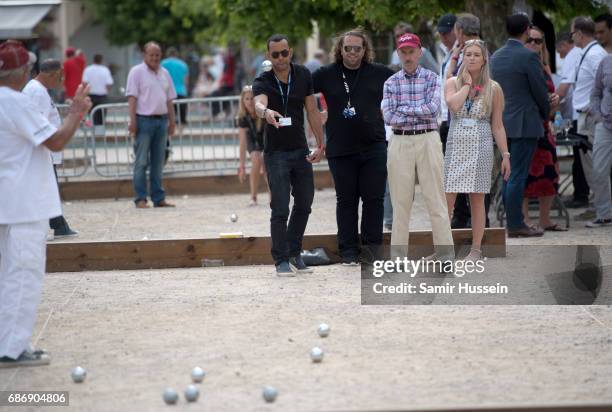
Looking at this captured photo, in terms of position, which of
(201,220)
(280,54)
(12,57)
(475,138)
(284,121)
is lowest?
(201,220)

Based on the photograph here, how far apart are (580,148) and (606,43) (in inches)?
50.7

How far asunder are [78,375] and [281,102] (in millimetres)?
3764

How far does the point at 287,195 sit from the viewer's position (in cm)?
992

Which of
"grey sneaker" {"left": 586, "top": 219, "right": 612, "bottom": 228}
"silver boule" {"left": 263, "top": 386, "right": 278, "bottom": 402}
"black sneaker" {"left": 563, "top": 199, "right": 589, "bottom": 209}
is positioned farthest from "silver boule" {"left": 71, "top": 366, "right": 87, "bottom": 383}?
"black sneaker" {"left": 563, "top": 199, "right": 589, "bottom": 209}

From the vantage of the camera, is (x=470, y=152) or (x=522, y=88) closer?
(x=470, y=152)

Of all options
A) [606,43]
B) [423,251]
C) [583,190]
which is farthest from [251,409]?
[583,190]

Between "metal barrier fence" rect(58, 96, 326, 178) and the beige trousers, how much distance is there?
27.4ft

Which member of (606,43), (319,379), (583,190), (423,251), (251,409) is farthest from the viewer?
(583,190)

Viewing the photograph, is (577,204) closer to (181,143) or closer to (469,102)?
(469,102)

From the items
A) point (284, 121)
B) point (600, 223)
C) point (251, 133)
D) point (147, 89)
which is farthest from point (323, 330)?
point (147, 89)

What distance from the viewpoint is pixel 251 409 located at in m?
6.21

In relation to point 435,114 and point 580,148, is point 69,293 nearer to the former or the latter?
point 435,114

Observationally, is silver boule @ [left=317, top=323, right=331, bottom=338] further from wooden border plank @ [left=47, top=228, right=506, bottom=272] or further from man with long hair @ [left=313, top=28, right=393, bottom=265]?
wooden border plank @ [left=47, top=228, right=506, bottom=272]

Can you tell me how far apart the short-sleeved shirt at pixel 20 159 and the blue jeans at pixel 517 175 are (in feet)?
18.8
